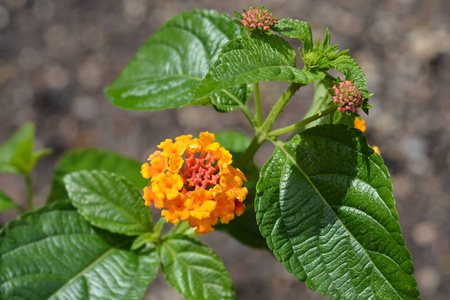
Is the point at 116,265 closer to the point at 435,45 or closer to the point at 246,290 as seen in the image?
the point at 246,290

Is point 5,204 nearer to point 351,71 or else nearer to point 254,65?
point 254,65

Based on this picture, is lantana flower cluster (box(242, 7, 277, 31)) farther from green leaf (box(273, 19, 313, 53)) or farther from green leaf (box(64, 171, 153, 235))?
green leaf (box(64, 171, 153, 235))

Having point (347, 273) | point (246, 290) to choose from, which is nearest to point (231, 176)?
point (347, 273)

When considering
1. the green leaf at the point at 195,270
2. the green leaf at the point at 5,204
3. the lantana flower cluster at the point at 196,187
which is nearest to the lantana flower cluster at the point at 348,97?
the lantana flower cluster at the point at 196,187

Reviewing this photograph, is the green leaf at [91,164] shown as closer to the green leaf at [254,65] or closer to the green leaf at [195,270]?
the green leaf at [195,270]

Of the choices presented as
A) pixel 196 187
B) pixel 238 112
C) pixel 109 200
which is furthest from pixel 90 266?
pixel 238 112
